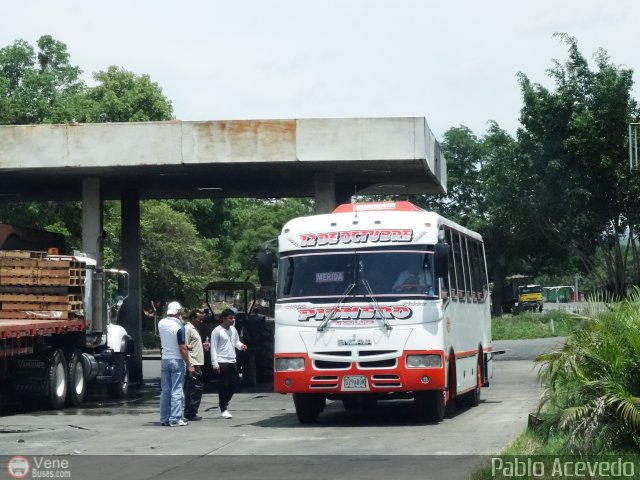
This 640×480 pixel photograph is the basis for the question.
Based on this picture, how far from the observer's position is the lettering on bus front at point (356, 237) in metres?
18.4

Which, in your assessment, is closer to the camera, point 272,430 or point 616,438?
point 616,438

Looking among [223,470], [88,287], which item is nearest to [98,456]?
[223,470]

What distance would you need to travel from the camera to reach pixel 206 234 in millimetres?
66375

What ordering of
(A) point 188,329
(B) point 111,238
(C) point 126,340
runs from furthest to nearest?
(B) point 111,238 < (C) point 126,340 < (A) point 188,329

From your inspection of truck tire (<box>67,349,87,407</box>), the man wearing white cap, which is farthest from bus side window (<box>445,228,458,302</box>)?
truck tire (<box>67,349,87,407</box>)

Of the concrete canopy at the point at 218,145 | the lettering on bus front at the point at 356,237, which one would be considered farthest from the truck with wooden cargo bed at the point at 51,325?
the lettering on bus front at the point at 356,237

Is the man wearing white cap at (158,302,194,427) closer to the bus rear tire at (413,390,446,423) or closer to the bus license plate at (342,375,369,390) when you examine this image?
the bus license plate at (342,375,369,390)

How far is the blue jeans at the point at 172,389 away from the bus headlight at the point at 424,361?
12.1 ft

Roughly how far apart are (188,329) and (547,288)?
494 feet

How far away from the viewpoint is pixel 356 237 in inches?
728

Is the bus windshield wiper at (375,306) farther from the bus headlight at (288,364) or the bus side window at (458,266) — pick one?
the bus side window at (458,266)

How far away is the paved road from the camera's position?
544 inches

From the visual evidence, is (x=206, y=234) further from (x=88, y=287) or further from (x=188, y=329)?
(x=188, y=329)

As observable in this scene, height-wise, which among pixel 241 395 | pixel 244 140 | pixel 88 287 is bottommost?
pixel 241 395
